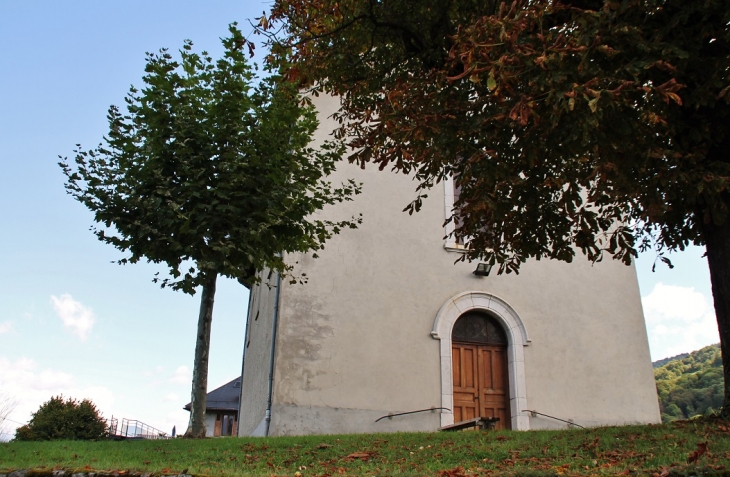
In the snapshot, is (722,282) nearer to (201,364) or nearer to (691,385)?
(201,364)

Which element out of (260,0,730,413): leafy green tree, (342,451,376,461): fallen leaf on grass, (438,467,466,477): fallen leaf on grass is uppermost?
(260,0,730,413): leafy green tree

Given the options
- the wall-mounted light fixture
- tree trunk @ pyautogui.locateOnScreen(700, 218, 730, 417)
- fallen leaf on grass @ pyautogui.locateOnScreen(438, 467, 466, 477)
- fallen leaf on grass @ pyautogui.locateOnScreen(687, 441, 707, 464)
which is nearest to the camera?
fallen leaf on grass @ pyautogui.locateOnScreen(438, 467, 466, 477)

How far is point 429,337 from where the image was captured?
41.4 feet

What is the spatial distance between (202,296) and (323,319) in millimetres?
2678

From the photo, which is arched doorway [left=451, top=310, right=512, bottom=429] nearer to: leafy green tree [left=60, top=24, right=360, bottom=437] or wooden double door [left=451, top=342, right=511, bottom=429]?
wooden double door [left=451, top=342, right=511, bottom=429]

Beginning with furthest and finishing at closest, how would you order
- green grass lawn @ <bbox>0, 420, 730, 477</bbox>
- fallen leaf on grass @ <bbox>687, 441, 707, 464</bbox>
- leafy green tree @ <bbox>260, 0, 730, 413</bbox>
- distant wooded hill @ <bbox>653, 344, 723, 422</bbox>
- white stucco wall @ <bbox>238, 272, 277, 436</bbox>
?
distant wooded hill @ <bbox>653, 344, 723, 422</bbox>, white stucco wall @ <bbox>238, 272, 277, 436</bbox>, leafy green tree @ <bbox>260, 0, 730, 413</bbox>, green grass lawn @ <bbox>0, 420, 730, 477</bbox>, fallen leaf on grass @ <bbox>687, 441, 707, 464</bbox>

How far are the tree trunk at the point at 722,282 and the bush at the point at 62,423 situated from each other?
499 inches

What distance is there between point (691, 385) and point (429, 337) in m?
14.7

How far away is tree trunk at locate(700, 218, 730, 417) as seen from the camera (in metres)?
7.04

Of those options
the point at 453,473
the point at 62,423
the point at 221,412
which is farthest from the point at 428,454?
the point at 221,412

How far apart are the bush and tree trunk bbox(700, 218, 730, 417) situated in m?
12.7

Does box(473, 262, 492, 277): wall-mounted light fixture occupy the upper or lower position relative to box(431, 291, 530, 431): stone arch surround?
upper

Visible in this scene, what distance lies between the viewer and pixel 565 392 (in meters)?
12.9

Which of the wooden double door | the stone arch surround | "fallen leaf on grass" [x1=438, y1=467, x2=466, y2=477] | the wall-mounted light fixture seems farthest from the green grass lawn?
the wall-mounted light fixture
